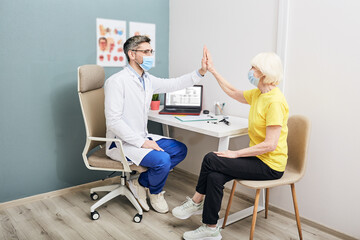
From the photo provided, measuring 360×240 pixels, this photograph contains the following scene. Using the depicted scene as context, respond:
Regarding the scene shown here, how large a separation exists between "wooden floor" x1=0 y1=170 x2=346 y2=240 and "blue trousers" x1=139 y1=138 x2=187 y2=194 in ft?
0.84

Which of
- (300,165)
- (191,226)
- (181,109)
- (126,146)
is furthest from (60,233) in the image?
(300,165)

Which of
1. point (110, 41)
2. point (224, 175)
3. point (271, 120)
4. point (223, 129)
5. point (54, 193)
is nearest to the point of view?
point (271, 120)

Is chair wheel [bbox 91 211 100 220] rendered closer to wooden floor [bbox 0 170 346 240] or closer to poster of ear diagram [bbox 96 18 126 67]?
wooden floor [bbox 0 170 346 240]

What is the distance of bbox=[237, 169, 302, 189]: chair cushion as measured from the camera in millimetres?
2020

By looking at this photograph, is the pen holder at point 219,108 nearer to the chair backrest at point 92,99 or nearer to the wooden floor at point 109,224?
the wooden floor at point 109,224

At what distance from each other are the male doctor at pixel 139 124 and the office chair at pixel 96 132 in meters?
0.07

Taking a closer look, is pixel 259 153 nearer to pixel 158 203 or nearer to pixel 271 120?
pixel 271 120

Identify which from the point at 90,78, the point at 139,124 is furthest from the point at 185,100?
the point at 90,78

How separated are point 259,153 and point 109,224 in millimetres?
1215

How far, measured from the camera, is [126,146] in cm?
248

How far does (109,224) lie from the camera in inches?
96.0

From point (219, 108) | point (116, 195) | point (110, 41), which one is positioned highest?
point (110, 41)

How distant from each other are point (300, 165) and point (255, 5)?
131 cm

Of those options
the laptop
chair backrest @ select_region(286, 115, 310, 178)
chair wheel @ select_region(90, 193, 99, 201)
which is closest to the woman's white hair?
chair backrest @ select_region(286, 115, 310, 178)
